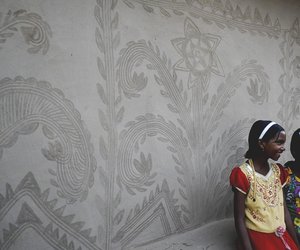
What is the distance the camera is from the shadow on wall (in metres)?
2.41

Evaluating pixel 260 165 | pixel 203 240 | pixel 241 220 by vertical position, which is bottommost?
pixel 203 240

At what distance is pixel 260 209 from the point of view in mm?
2164

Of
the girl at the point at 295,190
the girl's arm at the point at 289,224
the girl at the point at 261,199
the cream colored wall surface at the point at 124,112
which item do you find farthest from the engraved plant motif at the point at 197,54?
the girl's arm at the point at 289,224

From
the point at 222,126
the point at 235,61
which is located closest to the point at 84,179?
the point at 222,126

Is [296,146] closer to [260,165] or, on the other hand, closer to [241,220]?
[260,165]

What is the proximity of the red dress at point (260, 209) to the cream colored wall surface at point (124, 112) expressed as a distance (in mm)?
551

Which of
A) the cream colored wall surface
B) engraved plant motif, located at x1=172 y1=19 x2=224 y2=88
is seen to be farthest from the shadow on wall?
engraved plant motif, located at x1=172 y1=19 x2=224 y2=88

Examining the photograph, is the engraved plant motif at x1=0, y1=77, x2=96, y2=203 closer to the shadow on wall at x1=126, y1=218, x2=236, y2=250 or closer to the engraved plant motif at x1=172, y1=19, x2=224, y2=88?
the shadow on wall at x1=126, y1=218, x2=236, y2=250

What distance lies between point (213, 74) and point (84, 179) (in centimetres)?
134

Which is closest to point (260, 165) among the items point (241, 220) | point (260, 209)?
point (260, 209)

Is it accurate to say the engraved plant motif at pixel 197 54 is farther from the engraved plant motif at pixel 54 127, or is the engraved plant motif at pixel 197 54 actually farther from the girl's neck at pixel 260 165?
the engraved plant motif at pixel 54 127

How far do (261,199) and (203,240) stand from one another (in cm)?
63

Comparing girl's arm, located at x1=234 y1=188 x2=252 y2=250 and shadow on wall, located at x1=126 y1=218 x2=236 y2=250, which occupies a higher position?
girl's arm, located at x1=234 y1=188 x2=252 y2=250

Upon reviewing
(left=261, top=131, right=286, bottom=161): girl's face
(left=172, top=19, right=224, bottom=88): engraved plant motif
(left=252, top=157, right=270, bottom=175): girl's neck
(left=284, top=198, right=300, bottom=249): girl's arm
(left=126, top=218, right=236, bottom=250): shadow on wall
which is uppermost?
(left=172, top=19, right=224, bottom=88): engraved plant motif
